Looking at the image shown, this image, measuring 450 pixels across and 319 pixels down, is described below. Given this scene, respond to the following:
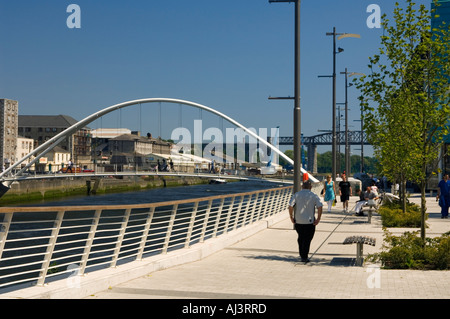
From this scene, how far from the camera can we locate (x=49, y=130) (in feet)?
595

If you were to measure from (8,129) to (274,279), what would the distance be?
136742 mm

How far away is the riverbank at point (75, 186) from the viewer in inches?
2842

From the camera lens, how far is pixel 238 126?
68.5 metres

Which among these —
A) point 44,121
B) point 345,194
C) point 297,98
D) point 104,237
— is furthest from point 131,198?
point 44,121

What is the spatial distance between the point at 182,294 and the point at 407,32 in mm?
8240

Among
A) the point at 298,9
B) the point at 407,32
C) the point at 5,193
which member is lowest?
the point at 5,193

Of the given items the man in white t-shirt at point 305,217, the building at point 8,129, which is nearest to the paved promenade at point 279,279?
the man in white t-shirt at point 305,217

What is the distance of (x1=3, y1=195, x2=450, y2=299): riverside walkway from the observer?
877 cm

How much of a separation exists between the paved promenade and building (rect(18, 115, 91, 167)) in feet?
519

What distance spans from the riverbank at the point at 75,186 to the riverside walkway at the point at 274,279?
56799 mm
